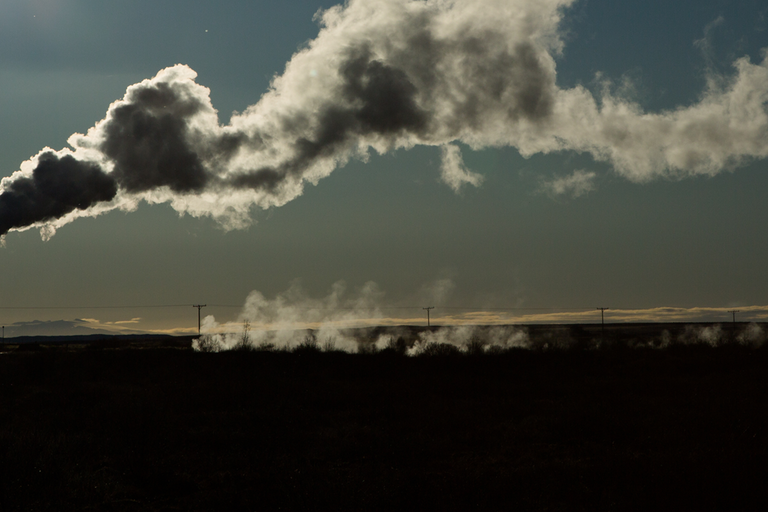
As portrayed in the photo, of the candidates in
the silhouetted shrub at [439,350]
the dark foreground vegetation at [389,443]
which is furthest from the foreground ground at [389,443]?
the silhouetted shrub at [439,350]

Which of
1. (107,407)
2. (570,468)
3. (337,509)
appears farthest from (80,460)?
(570,468)

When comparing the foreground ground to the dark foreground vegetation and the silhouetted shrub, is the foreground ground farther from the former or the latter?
the silhouetted shrub

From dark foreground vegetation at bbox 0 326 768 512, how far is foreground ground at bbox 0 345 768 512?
0.05m

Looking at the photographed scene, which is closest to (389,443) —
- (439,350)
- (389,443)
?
(389,443)

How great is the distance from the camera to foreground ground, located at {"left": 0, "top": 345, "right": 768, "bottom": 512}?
797 cm

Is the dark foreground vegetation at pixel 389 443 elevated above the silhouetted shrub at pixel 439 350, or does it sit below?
above

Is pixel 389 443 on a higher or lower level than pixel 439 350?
higher

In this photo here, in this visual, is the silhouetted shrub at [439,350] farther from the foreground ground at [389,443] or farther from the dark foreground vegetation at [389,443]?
the foreground ground at [389,443]

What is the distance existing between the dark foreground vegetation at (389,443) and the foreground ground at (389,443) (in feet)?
0.15

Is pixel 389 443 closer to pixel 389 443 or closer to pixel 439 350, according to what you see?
pixel 389 443

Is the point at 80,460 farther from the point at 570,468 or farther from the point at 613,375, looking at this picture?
the point at 613,375

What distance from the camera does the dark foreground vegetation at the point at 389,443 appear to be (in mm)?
7969

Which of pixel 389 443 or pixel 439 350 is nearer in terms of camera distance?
pixel 389 443

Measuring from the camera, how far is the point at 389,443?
11625 millimetres
